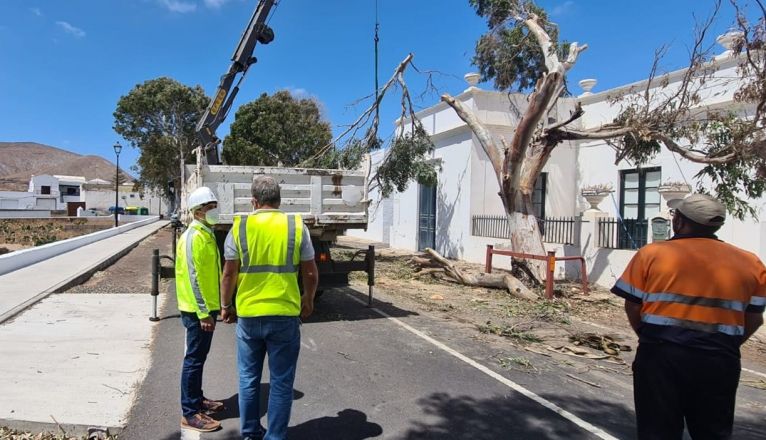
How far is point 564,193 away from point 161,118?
3047 cm

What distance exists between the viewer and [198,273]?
389 cm

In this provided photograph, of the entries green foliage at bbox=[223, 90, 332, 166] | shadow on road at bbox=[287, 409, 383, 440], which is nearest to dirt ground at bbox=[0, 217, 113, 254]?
green foliage at bbox=[223, 90, 332, 166]

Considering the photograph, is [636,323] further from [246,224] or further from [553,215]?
[553,215]

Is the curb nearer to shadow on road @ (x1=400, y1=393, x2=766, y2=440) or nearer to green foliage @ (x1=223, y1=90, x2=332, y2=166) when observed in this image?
shadow on road @ (x1=400, y1=393, x2=766, y2=440)

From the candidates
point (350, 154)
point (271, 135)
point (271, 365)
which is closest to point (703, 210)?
point (271, 365)

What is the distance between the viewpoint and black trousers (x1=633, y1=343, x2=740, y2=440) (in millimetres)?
2482

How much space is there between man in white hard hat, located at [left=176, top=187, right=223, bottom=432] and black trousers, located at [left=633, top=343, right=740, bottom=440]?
9.40 feet

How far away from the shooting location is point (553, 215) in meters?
17.8

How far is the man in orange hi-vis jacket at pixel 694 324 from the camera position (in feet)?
8.18

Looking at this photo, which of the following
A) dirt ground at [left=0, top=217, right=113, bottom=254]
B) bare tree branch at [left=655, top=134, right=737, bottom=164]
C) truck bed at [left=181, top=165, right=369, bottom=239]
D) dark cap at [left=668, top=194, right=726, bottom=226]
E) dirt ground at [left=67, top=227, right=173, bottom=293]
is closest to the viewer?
dark cap at [left=668, top=194, right=726, bottom=226]

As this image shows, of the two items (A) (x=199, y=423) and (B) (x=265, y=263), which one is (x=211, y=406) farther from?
(B) (x=265, y=263)

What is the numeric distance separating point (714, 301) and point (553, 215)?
15.8 meters

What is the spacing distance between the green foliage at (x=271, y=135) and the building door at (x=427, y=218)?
1062cm

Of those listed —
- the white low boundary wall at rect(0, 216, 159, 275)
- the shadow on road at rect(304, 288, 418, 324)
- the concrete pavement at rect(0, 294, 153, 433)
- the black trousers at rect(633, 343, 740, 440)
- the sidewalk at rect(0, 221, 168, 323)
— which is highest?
the black trousers at rect(633, 343, 740, 440)
